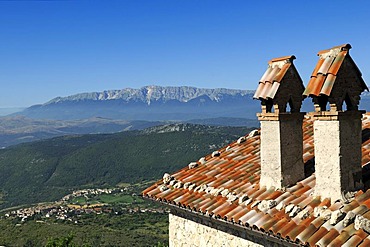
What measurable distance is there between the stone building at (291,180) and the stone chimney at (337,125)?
16mm

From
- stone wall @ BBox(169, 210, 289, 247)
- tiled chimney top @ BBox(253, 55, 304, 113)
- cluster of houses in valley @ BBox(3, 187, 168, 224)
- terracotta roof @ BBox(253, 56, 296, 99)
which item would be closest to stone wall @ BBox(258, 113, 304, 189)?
tiled chimney top @ BBox(253, 55, 304, 113)

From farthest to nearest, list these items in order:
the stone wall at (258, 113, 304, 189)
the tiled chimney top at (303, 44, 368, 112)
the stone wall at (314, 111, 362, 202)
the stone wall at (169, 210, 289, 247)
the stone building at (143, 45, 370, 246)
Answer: the stone wall at (258, 113, 304, 189)
the stone wall at (169, 210, 289, 247)
the tiled chimney top at (303, 44, 368, 112)
the stone wall at (314, 111, 362, 202)
the stone building at (143, 45, 370, 246)

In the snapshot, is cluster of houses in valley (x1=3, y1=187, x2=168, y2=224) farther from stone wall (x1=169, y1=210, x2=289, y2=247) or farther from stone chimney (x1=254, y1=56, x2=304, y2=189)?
stone chimney (x1=254, y1=56, x2=304, y2=189)

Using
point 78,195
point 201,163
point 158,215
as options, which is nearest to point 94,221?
point 158,215

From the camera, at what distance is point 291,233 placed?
7.29m

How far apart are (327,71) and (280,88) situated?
4.06 ft

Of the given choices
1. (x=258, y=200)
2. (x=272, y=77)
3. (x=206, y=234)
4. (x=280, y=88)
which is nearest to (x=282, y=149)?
(x=258, y=200)

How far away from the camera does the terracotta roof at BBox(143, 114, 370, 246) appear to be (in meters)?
7.01

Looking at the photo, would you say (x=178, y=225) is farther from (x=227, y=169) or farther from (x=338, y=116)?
(x=338, y=116)

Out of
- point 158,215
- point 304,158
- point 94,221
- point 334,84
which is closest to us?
point 334,84

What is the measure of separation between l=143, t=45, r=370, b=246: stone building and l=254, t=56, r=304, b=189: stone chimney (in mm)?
19

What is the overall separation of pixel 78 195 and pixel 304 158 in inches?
6967

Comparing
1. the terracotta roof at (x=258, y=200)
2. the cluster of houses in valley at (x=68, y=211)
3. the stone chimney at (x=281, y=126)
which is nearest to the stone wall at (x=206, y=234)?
the terracotta roof at (x=258, y=200)

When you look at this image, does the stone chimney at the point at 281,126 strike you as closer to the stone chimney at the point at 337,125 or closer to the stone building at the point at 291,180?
the stone building at the point at 291,180
